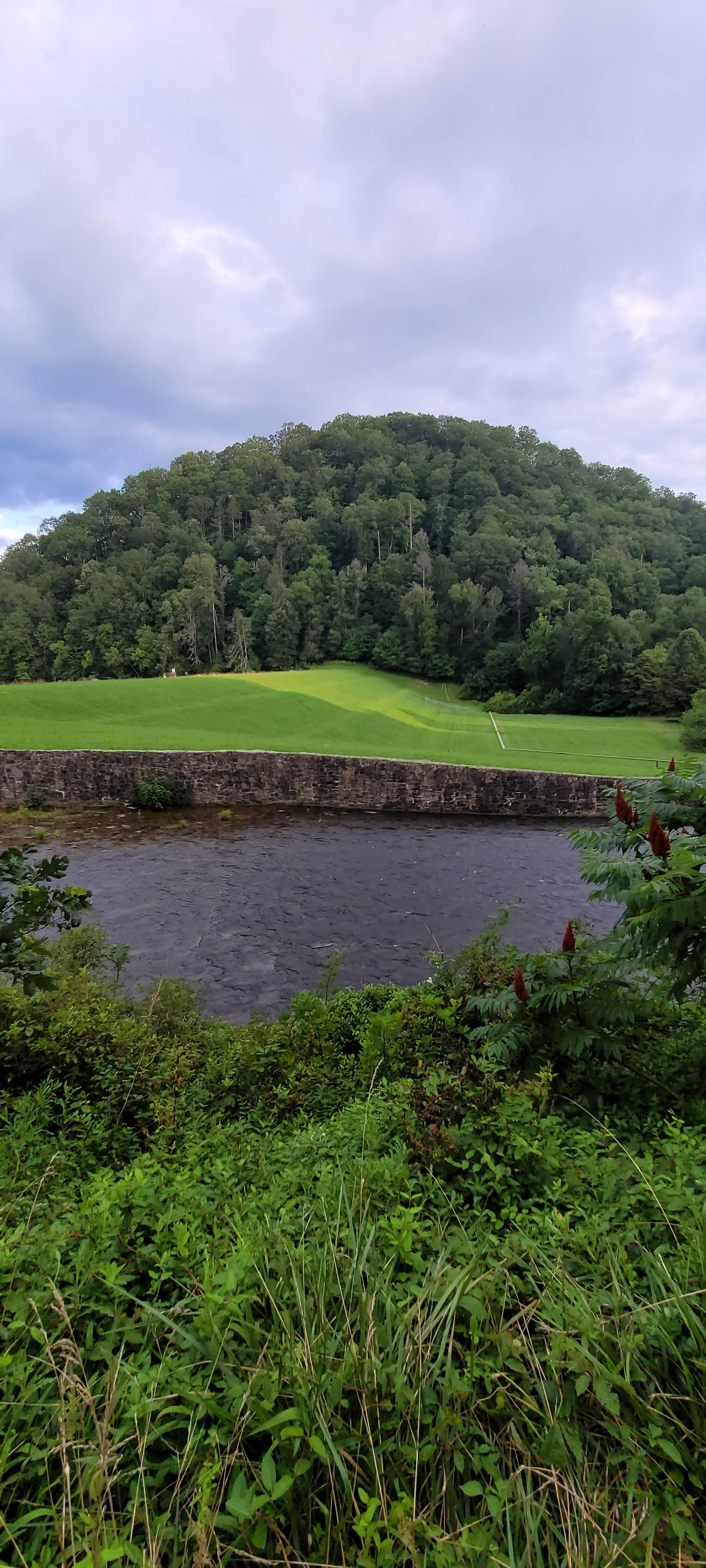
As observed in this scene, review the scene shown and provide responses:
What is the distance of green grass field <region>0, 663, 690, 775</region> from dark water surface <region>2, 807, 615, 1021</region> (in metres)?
3.31

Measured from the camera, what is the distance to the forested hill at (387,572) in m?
35.9

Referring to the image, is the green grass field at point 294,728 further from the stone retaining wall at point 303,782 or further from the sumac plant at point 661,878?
the sumac plant at point 661,878

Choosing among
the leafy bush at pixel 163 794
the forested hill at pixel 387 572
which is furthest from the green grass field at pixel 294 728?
the forested hill at pixel 387 572

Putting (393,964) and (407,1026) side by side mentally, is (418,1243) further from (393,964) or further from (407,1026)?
(393,964)

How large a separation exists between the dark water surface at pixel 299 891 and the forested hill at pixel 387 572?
63.1 feet

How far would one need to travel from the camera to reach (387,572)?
52.2 metres

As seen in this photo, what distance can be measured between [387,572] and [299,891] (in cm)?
4520

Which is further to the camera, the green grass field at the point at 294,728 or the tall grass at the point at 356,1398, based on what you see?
the green grass field at the point at 294,728

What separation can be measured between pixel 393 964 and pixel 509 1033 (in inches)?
225

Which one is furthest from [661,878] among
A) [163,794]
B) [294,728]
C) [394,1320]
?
[294,728]

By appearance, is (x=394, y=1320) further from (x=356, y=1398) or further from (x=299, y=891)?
(x=299, y=891)

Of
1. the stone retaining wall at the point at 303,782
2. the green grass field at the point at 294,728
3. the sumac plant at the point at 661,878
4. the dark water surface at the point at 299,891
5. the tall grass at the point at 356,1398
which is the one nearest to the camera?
the tall grass at the point at 356,1398

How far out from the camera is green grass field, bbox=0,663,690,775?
68.6ft

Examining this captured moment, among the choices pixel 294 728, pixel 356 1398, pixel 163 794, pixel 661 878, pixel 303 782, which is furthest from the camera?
pixel 294 728
